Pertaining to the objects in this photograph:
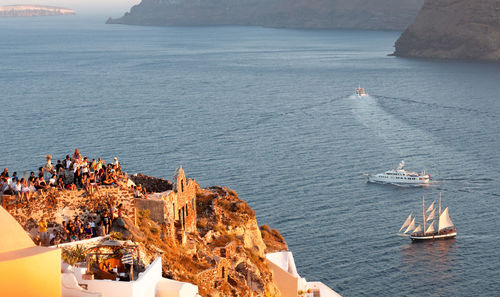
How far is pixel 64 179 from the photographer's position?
99.0ft

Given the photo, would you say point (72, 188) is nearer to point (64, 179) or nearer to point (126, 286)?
point (64, 179)

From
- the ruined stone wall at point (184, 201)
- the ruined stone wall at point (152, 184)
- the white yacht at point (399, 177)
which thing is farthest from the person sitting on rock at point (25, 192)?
the white yacht at point (399, 177)

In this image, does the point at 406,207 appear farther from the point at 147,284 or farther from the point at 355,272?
the point at 147,284

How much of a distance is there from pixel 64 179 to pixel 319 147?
79.9 metres

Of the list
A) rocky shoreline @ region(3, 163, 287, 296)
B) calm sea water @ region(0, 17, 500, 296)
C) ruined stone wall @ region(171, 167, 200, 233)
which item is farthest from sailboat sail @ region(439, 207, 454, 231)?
ruined stone wall @ region(171, 167, 200, 233)

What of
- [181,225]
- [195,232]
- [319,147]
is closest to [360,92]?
[319,147]

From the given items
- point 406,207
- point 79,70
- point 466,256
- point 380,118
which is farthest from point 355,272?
point 79,70

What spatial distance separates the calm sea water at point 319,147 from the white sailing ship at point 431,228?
3.57 feet

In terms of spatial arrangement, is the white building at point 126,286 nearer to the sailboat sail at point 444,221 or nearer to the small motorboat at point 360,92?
the sailboat sail at point 444,221

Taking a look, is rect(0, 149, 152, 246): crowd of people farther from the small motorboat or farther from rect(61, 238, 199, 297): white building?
the small motorboat

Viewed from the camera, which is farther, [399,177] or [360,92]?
[360,92]

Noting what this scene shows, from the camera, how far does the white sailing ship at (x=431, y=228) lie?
75688 millimetres

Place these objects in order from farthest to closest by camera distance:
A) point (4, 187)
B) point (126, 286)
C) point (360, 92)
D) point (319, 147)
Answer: point (360, 92) < point (319, 147) < point (4, 187) < point (126, 286)

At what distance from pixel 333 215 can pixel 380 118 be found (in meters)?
54.6
